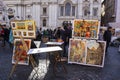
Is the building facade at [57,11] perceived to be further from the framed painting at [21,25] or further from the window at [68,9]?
the framed painting at [21,25]

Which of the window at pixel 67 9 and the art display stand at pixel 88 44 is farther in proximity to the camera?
the window at pixel 67 9

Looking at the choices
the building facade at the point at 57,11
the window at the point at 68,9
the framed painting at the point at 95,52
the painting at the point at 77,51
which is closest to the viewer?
the framed painting at the point at 95,52

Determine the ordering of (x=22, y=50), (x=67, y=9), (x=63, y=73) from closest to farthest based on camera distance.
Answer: (x=63, y=73) → (x=22, y=50) → (x=67, y=9)

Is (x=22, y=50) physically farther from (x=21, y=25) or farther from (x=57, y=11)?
(x=57, y=11)

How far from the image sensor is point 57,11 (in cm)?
5688

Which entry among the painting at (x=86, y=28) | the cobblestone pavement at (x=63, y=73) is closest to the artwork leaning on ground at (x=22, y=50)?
the cobblestone pavement at (x=63, y=73)

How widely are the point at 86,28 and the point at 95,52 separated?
40.1 inches

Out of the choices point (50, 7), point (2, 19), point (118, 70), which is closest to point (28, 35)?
point (2, 19)

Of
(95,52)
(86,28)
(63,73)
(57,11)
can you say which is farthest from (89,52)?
(57,11)

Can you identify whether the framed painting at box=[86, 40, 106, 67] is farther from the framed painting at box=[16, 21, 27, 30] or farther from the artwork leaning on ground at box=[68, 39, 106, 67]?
the framed painting at box=[16, 21, 27, 30]

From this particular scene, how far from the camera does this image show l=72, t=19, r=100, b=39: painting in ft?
33.0

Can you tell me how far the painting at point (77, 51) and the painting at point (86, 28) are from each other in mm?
289

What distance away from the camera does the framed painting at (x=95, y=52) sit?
32.7ft

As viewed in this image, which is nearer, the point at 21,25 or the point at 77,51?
the point at 21,25
